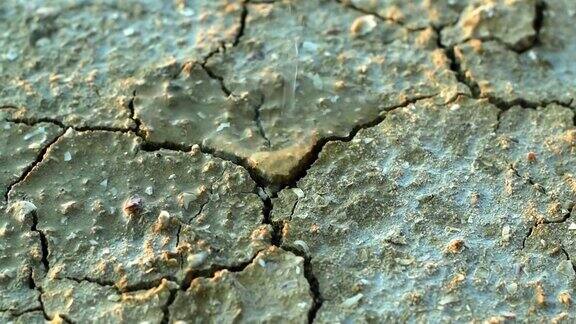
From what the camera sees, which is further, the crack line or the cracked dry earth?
the crack line

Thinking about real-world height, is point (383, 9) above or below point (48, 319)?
above

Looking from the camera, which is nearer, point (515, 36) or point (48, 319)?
point (48, 319)

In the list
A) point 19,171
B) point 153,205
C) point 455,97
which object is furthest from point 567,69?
point 19,171

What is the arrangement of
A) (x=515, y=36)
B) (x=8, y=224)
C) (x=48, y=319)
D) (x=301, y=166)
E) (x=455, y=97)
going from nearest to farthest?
(x=48, y=319) → (x=8, y=224) → (x=301, y=166) → (x=455, y=97) → (x=515, y=36)

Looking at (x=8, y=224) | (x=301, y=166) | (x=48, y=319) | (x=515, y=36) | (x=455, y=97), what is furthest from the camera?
(x=515, y=36)

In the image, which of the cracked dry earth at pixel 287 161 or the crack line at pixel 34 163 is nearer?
the cracked dry earth at pixel 287 161

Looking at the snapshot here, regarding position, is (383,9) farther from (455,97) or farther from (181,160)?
(181,160)

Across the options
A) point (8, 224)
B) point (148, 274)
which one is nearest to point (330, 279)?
point (148, 274)
